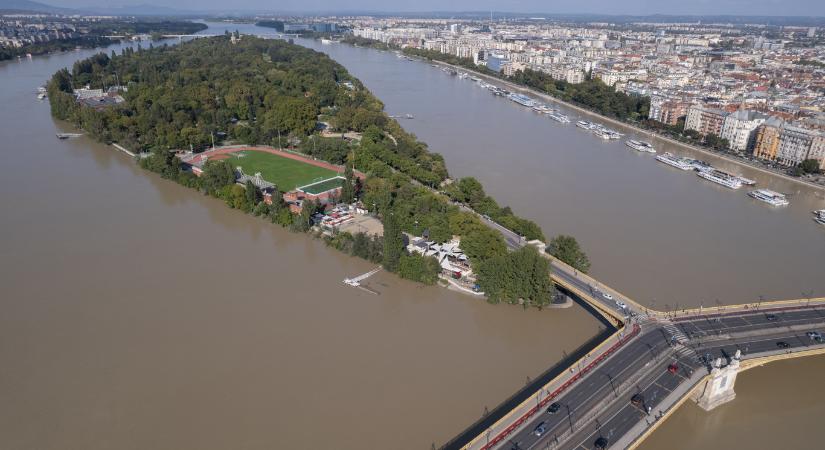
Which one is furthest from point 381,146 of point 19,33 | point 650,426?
point 19,33

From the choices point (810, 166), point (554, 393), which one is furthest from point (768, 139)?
point (554, 393)

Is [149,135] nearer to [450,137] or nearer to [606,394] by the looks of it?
[450,137]

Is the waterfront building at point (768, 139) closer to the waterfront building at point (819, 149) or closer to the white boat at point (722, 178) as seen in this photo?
the waterfront building at point (819, 149)

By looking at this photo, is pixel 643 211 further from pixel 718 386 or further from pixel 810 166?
pixel 718 386

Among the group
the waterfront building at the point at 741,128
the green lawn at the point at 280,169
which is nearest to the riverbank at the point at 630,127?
the waterfront building at the point at 741,128

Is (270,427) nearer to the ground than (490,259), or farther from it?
nearer to the ground

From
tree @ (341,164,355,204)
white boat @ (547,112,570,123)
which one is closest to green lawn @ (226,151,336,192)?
tree @ (341,164,355,204)
